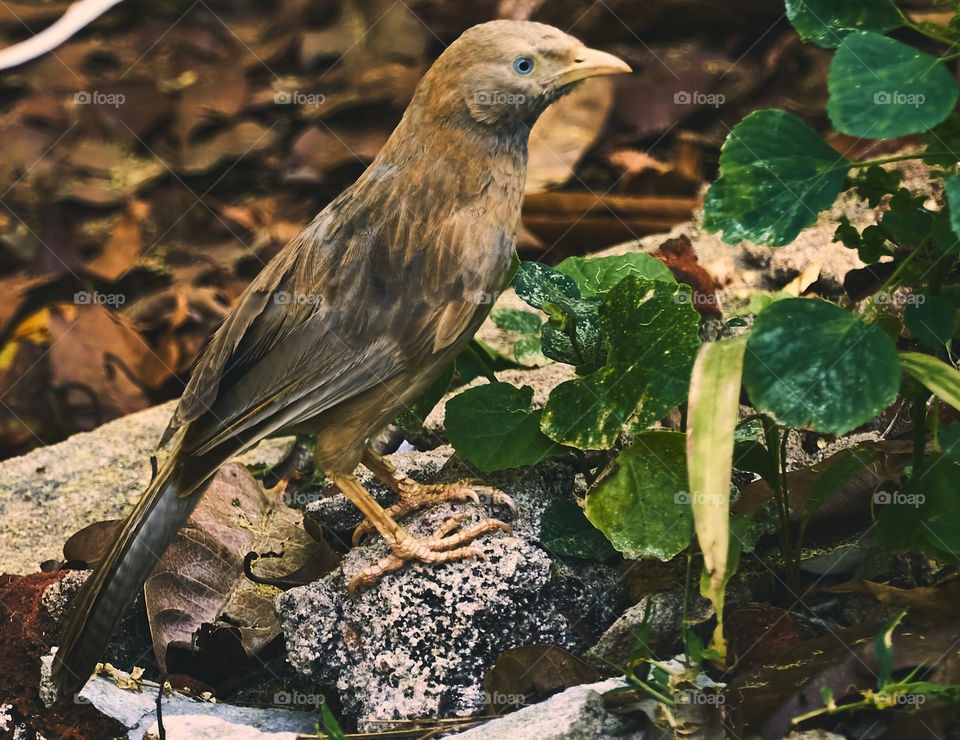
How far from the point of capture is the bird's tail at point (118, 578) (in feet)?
6.89

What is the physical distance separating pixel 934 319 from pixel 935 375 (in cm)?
15

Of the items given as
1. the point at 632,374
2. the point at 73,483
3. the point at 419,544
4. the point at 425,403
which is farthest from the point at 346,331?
the point at 73,483

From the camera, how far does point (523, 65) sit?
7.36 ft

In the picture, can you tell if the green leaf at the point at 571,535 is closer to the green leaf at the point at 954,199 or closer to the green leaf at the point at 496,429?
the green leaf at the point at 496,429

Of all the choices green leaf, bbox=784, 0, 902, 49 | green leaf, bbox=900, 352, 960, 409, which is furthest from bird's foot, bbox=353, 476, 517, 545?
green leaf, bbox=784, 0, 902, 49

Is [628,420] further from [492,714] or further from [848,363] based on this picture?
[492,714]

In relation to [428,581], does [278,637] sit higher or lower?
lower

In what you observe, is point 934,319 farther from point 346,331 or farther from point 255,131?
point 255,131

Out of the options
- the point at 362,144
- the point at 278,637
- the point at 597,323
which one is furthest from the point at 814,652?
the point at 362,144

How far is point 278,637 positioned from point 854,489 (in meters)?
1.45

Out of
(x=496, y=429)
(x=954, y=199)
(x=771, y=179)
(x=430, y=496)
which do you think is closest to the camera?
(x=954, y=199)

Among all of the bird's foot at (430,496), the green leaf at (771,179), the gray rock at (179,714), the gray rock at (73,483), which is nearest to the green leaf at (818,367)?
the green leaf at (771,179)

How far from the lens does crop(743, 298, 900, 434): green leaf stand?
1.74m

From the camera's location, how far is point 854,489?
2.23 metres
